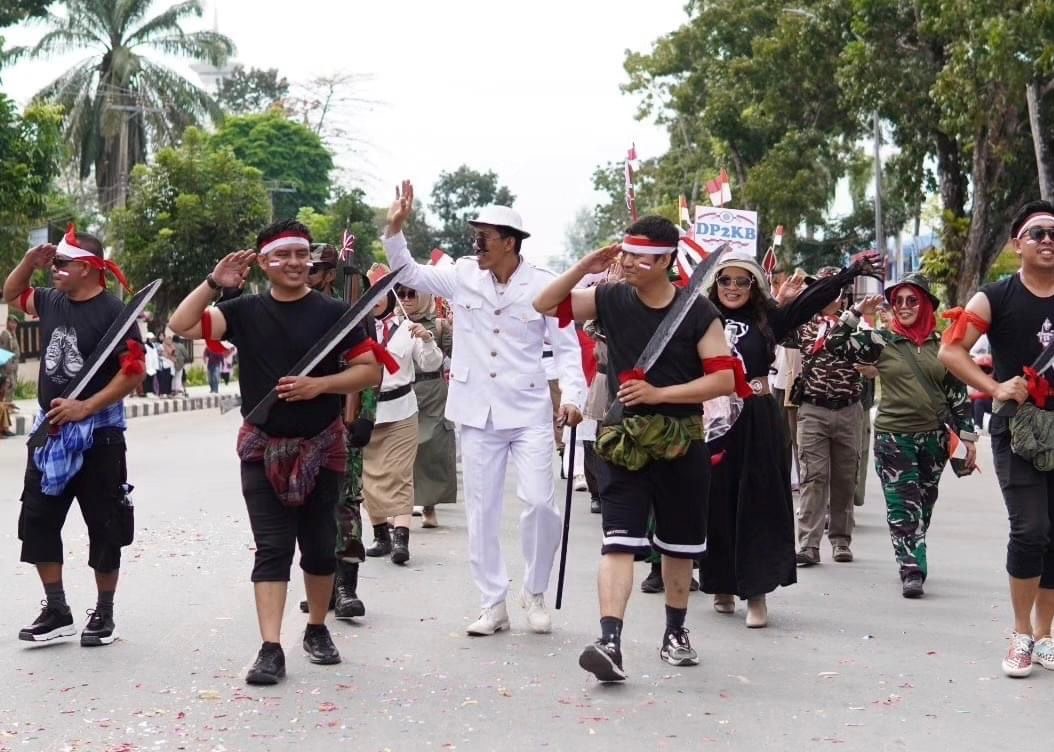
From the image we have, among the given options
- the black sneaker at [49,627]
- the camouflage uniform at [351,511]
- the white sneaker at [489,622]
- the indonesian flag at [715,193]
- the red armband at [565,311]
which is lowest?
the white sneaker at [489,622]

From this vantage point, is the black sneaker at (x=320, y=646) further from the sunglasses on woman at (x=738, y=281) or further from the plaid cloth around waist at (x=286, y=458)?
the sunglasses on woman at (x=738, y=281)

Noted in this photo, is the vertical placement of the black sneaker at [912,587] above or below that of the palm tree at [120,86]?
below

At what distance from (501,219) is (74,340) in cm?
200

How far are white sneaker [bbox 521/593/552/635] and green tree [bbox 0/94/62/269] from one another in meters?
20.0

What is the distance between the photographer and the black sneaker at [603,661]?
6.29 metres

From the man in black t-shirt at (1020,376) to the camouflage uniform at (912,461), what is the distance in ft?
7.56

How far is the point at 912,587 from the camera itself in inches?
356

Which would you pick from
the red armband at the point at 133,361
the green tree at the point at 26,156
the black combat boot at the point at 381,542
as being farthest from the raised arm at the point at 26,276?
the green tree at the point at 26,156

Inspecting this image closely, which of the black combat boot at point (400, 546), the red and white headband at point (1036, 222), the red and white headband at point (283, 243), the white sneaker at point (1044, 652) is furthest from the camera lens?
the black combat boot at point (400, 546)

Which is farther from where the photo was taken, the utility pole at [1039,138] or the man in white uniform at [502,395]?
the utility pole at [1039,138]

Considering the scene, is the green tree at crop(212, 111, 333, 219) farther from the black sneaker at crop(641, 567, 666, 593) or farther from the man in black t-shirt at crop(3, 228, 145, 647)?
the man in black t-shirt at crop(3, 228, 145, 647)

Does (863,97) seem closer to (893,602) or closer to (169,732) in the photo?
(893,602)

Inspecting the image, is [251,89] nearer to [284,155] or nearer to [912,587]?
[284,155]

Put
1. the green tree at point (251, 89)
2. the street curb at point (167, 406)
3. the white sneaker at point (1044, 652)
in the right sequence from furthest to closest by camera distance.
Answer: the green tree at point (251, 89) → the street curb at point (167, 406) → the white sneaker at point (1044, 652)
